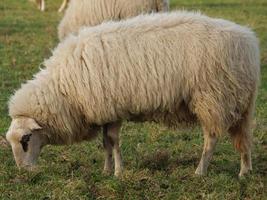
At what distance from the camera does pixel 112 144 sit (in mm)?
5973

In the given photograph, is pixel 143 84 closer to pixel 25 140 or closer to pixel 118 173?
pixel 118 173

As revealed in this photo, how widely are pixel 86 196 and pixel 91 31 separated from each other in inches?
65.6

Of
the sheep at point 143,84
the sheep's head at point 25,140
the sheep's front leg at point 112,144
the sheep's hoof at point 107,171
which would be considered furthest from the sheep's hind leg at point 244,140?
the sheep's head at point 25,140

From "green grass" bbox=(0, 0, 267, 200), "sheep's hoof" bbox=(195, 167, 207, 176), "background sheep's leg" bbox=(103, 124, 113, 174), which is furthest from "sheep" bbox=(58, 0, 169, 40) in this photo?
"sheep's hoof" bbox=(195, 167, 207, 176)

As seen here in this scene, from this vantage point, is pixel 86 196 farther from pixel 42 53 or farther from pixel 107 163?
pixel 42 53

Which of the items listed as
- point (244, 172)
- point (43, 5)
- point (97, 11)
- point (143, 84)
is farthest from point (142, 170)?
point (43, 5)

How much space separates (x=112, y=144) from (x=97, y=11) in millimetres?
2896

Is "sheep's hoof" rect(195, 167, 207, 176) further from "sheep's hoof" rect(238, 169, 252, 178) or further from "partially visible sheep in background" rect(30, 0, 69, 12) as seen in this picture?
"partially visible sheep in background" rect(30, 0, 69, 12)

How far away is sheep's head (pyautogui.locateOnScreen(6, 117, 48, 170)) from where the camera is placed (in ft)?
18.6

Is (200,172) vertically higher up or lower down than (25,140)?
lower down

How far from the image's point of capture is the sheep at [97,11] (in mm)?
8391

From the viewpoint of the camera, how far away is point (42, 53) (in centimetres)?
1171

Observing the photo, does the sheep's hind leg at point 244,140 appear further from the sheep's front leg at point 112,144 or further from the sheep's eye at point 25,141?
Answer: the sheep's eye at point 25,141

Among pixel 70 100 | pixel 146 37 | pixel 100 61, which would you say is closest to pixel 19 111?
pixel 70 100
